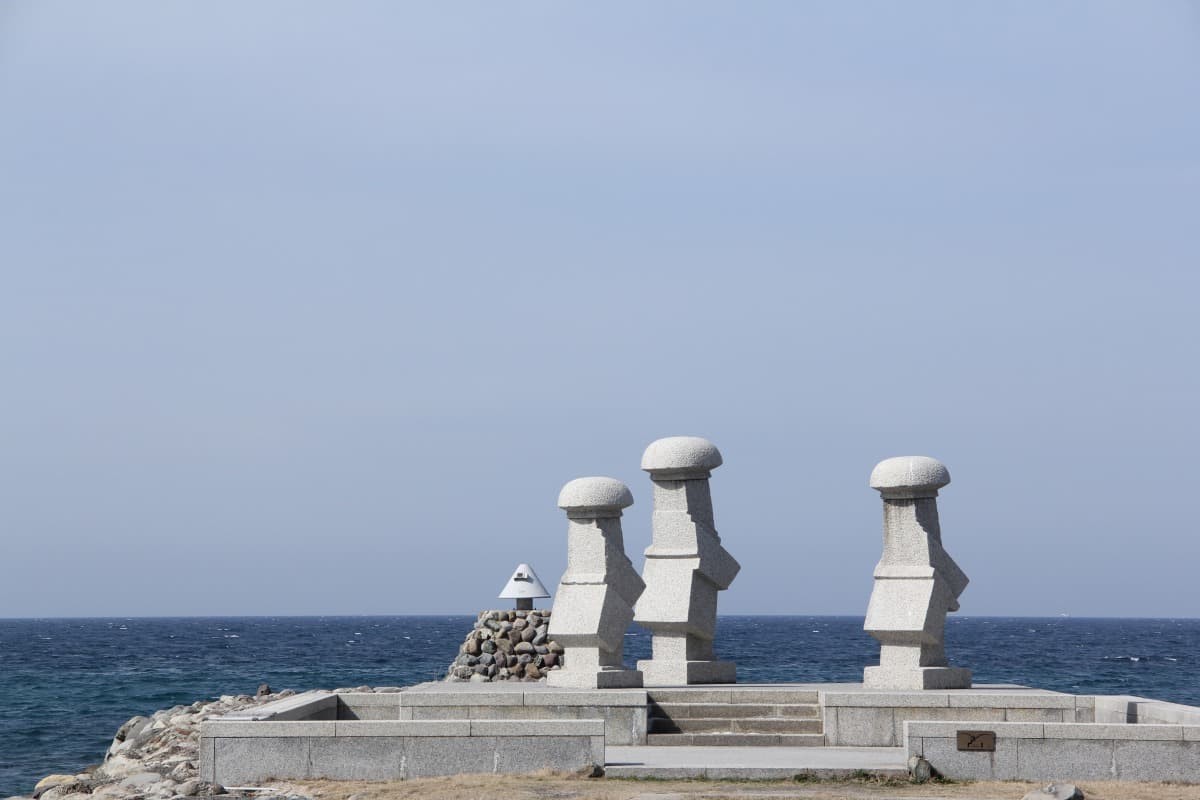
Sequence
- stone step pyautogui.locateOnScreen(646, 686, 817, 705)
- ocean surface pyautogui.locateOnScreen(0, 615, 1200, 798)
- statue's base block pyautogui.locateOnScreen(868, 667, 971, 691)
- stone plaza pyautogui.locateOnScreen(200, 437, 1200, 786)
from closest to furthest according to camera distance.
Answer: stone plaza pyautogui.locateOnScreen(200, 437, 1200, 786) → stone step pyautogui.locateOnScreen(646, 686, 817, 705) → statue's base block pyautogui.locateOnScreen(868, 667, 971, 691) → ocean surface pyautogui.locateOnScreen(0, 615, 1200, 798)

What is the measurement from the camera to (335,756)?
A: 14.2 m

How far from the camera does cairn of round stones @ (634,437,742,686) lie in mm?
19500

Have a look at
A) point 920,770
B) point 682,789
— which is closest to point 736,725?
point 920,770

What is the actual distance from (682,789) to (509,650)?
17.0 meters

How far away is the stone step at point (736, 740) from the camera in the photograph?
16.6 m

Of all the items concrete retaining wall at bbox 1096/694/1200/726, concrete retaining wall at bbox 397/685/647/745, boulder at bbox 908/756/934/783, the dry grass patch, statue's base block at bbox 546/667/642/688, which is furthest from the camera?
statue's base block at bbox 546/667/642/688

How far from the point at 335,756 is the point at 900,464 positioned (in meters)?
7.91

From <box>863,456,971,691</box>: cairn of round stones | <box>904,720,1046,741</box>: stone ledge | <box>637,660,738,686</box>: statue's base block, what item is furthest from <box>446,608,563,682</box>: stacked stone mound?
<box>904,720,1046,741</box>: stone ledge

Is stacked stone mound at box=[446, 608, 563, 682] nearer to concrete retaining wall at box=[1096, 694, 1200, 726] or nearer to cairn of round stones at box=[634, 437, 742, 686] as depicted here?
cairn of round stones at box=[634, 437, 742, 686]

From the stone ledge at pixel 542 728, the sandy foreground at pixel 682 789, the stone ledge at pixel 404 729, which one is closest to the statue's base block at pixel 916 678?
the sandy foreground at pixel 682 789

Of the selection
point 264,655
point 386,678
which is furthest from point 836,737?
point 264,655

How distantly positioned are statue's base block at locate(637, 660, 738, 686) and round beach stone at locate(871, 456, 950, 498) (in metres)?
3.17

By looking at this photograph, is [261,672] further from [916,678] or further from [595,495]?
[916,678]

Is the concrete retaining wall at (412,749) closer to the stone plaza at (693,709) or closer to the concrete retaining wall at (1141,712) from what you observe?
the stone plaza at (693,709)
